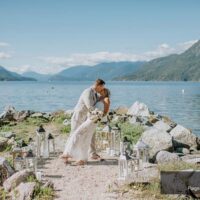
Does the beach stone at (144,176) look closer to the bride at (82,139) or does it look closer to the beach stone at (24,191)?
the beach stone at (24,191)

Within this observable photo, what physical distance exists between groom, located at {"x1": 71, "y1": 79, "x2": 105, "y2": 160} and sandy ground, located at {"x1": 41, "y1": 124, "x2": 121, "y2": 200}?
1.11m

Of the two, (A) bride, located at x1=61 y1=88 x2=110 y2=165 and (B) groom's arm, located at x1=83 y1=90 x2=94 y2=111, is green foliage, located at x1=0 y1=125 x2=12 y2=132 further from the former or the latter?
(B) groom's arm, located at x1=83 y1=90 x2=94 y2=111

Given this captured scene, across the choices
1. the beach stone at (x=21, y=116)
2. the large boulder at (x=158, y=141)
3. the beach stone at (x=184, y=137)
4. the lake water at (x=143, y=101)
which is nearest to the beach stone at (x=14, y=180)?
the large boulder at (x=158, y=141)

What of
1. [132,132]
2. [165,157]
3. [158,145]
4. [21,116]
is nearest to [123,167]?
[165,157]

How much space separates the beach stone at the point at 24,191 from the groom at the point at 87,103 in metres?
4.45

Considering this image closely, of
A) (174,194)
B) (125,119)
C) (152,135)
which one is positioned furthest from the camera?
(125,119)

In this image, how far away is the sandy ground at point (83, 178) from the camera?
1078cm

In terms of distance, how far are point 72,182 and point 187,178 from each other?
3100 millimetres

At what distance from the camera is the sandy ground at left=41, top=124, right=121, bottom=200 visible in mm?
10784

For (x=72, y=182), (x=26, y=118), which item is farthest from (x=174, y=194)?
(x=26, y=118)

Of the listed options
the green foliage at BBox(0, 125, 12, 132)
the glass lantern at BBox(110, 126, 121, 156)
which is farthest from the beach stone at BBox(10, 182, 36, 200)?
the green foliage at BBox(0, 125, 12, 132)

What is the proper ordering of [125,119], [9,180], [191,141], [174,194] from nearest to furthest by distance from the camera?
1. [174,194]
2. [9,180]
3. [191,141]
4. [125,119]

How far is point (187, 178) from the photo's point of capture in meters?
10.2

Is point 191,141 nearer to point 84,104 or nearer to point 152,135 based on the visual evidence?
point 152,135
